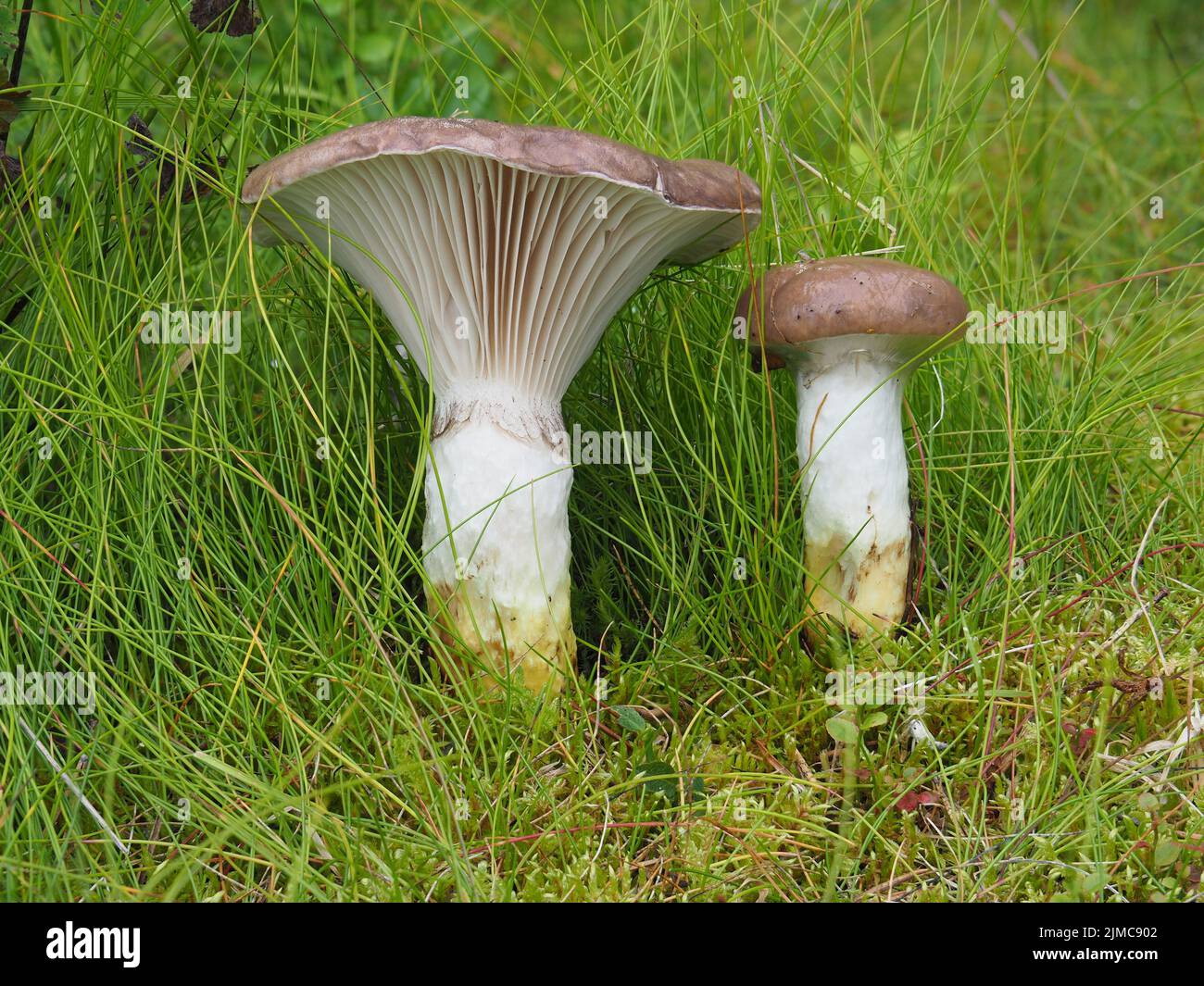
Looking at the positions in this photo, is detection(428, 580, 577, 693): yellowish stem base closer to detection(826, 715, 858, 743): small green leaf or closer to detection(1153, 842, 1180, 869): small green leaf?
detection(826, 715, 858, 743): small green leaf

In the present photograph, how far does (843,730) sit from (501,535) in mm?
807

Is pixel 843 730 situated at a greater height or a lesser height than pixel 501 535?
→ lesser

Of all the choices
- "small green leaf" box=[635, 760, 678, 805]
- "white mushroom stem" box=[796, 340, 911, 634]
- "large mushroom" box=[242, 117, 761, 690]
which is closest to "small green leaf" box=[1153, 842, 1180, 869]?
"white mushroom stem" box=[796, 340, 911, 634]

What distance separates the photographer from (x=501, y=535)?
7.19 ft

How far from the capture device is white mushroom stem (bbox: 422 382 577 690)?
7.18ft

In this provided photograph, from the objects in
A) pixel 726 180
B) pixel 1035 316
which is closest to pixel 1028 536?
pixel 1035 316

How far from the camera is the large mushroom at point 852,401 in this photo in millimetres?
2158

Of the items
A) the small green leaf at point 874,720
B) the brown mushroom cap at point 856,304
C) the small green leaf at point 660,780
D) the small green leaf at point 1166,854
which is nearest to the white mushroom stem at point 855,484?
the brown mushroom cap at point 856,304

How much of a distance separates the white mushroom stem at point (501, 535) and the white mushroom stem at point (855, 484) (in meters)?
0.58

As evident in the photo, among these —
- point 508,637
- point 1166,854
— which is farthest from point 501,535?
point 1166,854

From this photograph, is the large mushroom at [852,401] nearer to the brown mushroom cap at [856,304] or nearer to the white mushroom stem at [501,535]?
the brown mushroom cap at [856,304]

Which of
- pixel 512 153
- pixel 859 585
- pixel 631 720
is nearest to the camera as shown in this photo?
pixel 512 153

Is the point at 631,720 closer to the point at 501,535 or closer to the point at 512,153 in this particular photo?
the point at 501,535
